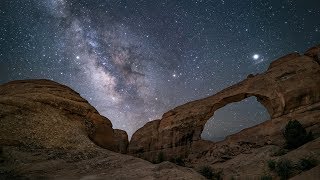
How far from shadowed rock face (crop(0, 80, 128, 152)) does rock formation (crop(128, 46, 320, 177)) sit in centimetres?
1507

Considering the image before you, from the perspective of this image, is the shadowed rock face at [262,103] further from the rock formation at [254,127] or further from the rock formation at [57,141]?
the rock formation at [57,141]

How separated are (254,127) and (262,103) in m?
3.85

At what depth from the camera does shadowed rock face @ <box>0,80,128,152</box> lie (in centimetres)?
1580

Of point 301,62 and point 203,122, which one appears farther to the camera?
point 203,122

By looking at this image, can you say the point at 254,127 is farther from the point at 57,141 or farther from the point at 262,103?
the point at 57,141

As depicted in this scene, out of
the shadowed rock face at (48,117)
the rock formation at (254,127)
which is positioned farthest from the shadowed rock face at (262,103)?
the shadowed rock face at (48,117)

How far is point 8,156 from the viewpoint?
42.7ft

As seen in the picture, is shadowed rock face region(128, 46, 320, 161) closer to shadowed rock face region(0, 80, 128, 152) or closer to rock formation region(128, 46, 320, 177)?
rock formation region(128, 46, 320, 177)

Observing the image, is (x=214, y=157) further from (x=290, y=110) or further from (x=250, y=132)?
(x=290, y=110)

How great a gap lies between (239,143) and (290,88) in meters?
8.70

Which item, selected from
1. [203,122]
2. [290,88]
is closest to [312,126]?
[290,88]

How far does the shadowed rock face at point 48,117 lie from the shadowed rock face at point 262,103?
50.2ft

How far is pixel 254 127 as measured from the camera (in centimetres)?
3134

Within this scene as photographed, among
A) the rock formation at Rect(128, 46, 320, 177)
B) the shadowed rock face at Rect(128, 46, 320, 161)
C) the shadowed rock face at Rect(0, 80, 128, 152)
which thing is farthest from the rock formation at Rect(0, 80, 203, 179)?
the shadowed rock face at Rect(128, 46, 320, 161)
